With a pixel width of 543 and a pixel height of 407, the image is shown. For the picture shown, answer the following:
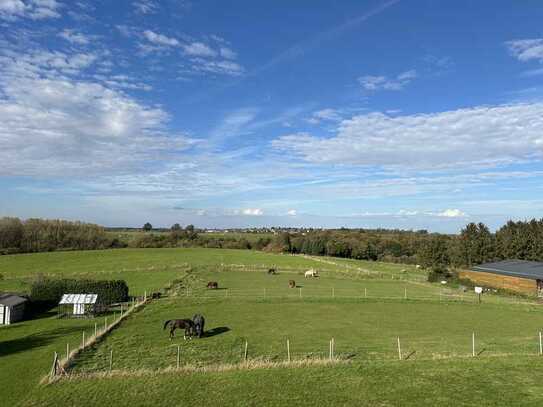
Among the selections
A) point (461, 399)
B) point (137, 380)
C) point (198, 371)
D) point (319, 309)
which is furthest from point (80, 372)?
point (319, 309)

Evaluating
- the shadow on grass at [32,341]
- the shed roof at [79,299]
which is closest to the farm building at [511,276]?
the shed roof at [79,299]

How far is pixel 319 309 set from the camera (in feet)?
125

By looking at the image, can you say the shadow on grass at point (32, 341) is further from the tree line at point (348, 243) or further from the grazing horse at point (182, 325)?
the tree line at point (348, 243)

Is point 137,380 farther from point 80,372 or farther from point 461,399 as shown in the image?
point 461,399

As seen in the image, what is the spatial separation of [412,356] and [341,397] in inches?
296

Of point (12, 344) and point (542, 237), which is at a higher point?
point (542, 237)

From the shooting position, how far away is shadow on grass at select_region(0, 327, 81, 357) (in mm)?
25022

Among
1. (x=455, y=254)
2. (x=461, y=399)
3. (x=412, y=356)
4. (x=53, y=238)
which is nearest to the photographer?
(x=461, y=399)

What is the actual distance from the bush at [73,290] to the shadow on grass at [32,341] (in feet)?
41.0

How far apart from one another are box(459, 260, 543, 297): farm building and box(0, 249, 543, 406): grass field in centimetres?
1127

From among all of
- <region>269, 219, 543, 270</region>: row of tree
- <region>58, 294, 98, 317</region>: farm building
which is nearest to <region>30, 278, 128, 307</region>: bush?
<region>58, 294, 98, 317</region>: farm building

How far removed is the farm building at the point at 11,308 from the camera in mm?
34625

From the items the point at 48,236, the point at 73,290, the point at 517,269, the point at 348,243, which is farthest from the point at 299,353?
the point at 48,236

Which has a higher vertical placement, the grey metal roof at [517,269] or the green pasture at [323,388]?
the grey metal roof at [517,269]
